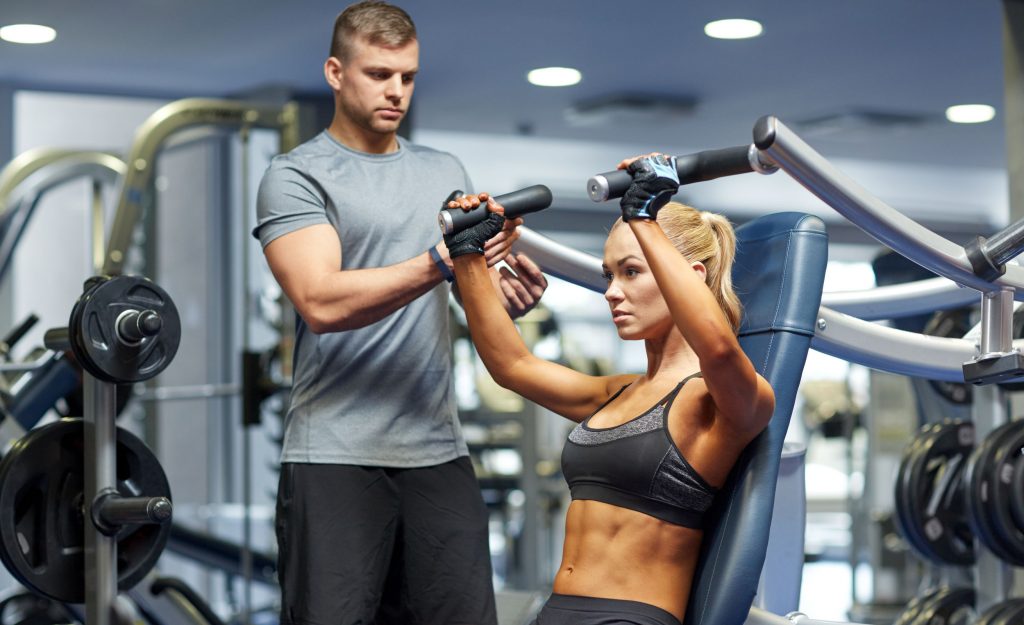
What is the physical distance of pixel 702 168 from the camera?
5.45 feet

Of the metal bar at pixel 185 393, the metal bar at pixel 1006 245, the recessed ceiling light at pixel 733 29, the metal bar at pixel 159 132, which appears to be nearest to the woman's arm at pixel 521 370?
the metal bar at pixel 1006 245

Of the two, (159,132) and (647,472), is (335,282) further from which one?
(159,132)

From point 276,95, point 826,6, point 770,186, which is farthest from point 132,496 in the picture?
point 770,186

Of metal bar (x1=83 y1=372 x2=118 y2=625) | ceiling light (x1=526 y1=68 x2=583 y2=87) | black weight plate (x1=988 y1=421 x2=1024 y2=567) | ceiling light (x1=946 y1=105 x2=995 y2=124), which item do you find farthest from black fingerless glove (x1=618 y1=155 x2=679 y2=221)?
ceiling light (x1=946 y1=105 x2=995 y2=124)

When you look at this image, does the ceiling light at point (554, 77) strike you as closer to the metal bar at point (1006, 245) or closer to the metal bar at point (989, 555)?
the metal bar at point (989, 555)

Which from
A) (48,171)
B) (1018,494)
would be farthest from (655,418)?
(48,171)

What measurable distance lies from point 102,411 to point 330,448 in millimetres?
637

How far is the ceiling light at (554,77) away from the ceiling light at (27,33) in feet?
6.32

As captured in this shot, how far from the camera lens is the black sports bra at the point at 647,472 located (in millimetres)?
1760

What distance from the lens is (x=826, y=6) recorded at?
14.8 ft

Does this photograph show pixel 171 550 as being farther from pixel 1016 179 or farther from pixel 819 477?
pixel 819 477

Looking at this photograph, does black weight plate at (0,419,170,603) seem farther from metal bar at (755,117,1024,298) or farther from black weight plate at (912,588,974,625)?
black weight plate at (912,588,974,625)

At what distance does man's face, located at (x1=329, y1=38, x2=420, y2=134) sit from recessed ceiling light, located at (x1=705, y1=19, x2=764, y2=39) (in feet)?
9.31

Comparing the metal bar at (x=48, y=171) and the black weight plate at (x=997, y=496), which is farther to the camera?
the metal bar at (x=48, y=171)
